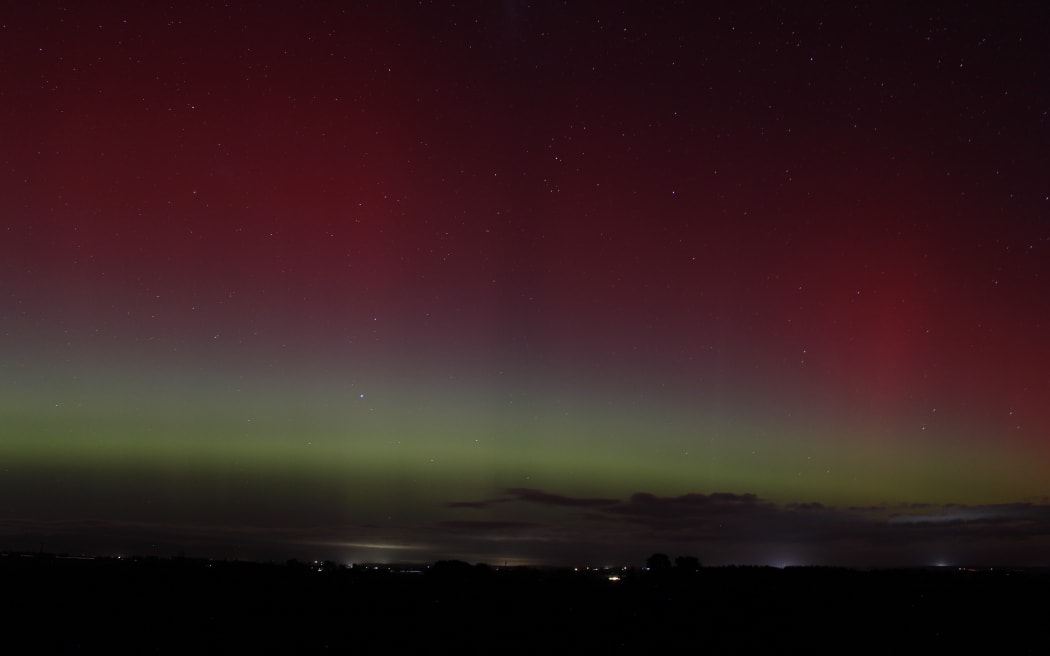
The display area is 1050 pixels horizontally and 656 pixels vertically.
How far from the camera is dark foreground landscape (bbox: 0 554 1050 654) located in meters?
37.6

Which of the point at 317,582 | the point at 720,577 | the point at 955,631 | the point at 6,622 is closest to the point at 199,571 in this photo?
the point at 317,582

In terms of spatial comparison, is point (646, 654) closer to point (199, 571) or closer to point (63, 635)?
point (63, 635)

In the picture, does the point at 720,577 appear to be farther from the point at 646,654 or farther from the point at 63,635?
the point at 63,635

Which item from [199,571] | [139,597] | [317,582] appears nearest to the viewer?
[139,597]

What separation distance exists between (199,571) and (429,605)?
34203 mm

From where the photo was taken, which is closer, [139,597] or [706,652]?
[706,652]

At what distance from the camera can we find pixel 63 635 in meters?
36.2

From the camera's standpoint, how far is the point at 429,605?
177 feet

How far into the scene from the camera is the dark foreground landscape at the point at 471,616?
123ft

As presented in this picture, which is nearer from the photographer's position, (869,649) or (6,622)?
(6,622)

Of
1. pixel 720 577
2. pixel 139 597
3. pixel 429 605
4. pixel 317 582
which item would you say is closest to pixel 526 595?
pixel 429 605

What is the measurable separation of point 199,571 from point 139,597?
27736 millimetres

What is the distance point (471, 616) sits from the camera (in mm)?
48656

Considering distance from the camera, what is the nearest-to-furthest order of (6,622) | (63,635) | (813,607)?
(63,635)
(6,622)
(813,607)
